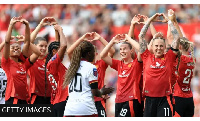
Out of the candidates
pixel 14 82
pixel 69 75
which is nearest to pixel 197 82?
pixel 14 82

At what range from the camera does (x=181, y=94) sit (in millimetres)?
10516

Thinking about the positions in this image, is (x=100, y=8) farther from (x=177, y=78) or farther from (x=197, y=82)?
(x=177, y=78)

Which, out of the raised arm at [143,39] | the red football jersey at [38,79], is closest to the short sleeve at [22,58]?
the red football jersey at [38,79]

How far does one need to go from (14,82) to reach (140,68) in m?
2.53

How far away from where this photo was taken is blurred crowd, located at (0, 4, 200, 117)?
18125 millimetres

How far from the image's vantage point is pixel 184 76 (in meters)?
10.5

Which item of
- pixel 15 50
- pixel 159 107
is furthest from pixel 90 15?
pixel 159 107

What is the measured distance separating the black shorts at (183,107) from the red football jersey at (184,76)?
3.7 inches

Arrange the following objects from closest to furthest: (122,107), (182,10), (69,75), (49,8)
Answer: (69,75), (122,107), (182,10), (49,8)

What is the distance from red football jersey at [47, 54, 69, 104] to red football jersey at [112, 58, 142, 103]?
1098 millimetres

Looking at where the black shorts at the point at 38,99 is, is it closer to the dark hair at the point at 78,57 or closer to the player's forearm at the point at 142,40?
the player's forearm at the point at 142,40

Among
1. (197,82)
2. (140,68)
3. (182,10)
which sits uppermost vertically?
(182,10)

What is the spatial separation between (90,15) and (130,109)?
1026 cm

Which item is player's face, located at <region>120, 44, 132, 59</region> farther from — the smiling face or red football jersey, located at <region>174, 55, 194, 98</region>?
red football jersey, located at <region>174, 55, 194, 98</region>
